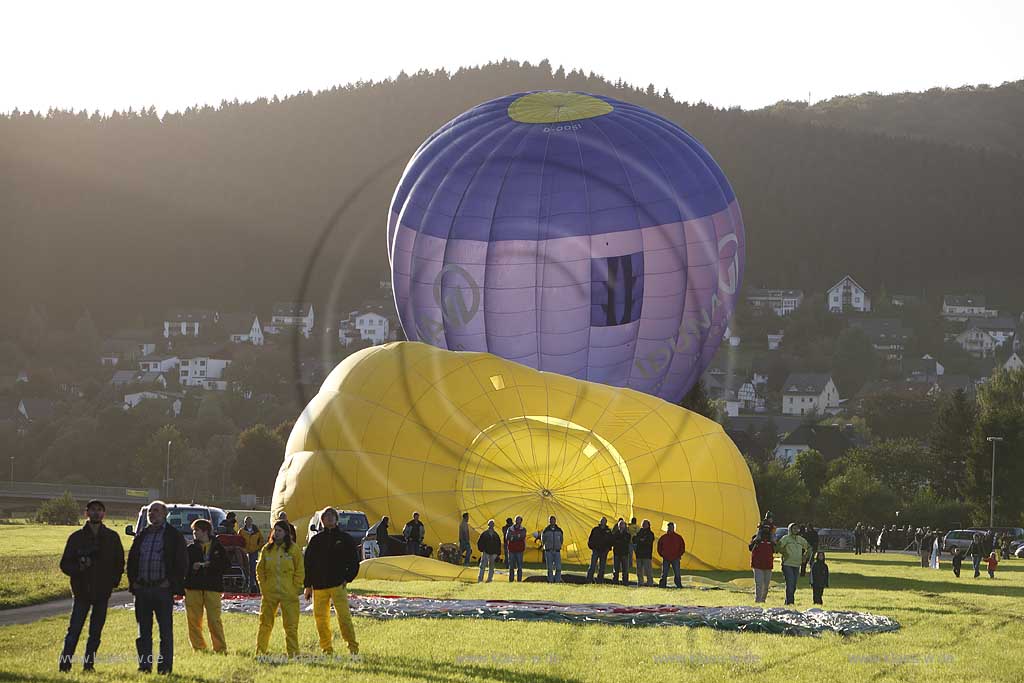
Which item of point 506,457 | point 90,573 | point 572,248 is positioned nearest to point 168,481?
point 572,248

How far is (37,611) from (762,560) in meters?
10.3

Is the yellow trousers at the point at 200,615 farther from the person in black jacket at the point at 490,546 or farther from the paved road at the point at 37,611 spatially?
the person in black jacket at the point at 490,546

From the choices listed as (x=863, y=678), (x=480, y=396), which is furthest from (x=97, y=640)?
(x=480, y=396)

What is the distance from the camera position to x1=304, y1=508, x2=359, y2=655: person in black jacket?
16219 millimetres

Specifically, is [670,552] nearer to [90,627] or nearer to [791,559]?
[791,559]

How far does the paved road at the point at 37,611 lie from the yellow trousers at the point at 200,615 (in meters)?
4.93

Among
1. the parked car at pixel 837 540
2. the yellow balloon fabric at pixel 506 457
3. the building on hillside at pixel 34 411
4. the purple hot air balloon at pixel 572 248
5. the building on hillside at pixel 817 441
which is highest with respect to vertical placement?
the building on hillside at pixel 34 411

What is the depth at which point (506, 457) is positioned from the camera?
109 ft

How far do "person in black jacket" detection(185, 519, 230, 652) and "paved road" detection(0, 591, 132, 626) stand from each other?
5138 mm

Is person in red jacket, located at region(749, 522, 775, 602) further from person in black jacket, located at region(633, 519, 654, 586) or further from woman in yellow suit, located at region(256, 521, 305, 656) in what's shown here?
woman in yellow suit, located at region(256, 521, 305, 656)

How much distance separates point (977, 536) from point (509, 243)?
12693mm

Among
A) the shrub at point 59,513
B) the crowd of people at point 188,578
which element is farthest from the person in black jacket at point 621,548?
the shrub at point 59,513

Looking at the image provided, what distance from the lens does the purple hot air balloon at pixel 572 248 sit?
126 ft

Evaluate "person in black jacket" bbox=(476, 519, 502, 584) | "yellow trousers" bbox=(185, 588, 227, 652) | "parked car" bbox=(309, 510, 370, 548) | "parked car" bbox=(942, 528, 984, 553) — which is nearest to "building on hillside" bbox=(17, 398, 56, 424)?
"parked car" bbox=(942, 528, 984, 553)
